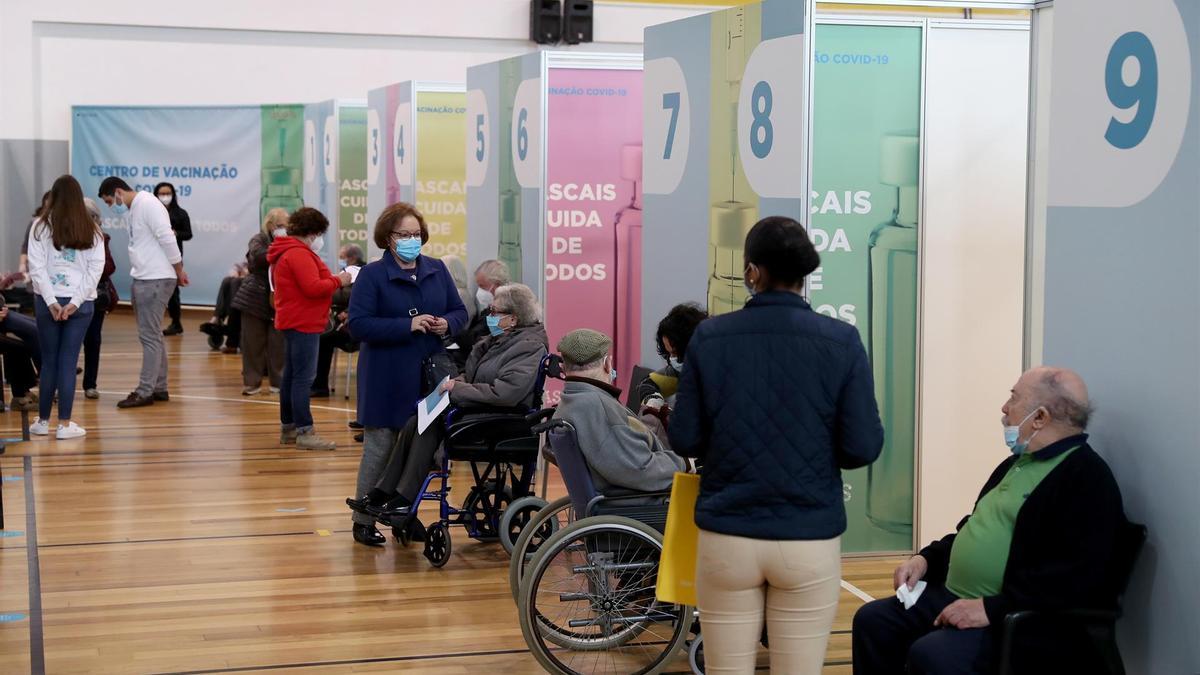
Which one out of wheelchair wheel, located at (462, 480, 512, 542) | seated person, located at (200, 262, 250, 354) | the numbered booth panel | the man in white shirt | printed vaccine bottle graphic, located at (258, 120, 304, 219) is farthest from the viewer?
printed vaccine bottle graphic, located at (258, 120, 304, 219)

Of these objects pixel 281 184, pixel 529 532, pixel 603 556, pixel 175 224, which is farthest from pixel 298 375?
pixel 281 184

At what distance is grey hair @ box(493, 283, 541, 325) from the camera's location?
18.5ft

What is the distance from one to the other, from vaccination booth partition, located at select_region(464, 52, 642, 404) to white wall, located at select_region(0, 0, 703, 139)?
29.2ft

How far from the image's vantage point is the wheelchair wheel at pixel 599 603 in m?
4.05

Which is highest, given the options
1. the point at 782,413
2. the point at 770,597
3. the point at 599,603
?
the point at 782,413

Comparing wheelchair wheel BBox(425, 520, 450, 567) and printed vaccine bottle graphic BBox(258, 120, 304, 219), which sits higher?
printed vaccine bottle graphic BBox(258, 120, 304, 219)

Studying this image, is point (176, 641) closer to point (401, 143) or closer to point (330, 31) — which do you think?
point (401, 143)

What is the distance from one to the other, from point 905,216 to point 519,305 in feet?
5.03

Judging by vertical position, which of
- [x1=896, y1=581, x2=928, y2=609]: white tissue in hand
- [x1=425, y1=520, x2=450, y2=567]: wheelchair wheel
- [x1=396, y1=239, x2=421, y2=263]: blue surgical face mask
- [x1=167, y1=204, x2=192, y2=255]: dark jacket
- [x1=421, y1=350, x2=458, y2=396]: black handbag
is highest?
[x1=167, y1=204, x2=192, y2=255]: dark jacket

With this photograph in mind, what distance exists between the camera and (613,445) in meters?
4.26

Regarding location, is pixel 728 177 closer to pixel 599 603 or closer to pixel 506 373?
pixel 506 373

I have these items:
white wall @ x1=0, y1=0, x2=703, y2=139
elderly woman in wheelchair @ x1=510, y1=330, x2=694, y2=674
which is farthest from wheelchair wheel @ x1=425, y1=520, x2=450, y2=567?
white wall @ x1=0, y1=0, x2=703, y2=139

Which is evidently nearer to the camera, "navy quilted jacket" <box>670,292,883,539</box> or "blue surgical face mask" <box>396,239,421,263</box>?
"navy quilted jacket" <box>670,292,883,539</box>

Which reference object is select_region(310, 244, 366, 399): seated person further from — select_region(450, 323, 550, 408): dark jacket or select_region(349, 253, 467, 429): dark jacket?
select_region(450, 323, 550, 408): dark jacket
